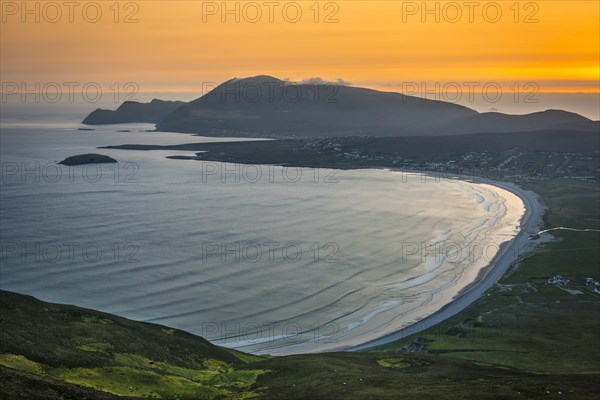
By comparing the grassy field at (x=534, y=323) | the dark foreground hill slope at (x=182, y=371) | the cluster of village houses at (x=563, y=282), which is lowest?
the grassy field at (x=534, y=323)

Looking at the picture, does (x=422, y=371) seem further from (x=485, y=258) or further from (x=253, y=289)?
(x=485, y=258)

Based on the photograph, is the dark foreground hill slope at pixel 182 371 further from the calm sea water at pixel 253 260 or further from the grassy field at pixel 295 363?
the calm sea water at pixel 253 260

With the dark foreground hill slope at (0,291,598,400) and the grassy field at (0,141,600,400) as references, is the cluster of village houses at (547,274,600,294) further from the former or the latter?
the dark foreground hill slope at (0,291,598,400)

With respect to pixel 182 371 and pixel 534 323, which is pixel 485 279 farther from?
pixel 182 371

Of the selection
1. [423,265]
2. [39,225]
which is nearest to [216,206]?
[39,225]

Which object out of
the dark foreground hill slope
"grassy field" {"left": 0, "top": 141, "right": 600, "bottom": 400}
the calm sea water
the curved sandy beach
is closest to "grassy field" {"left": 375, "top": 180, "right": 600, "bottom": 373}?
"grassy field" {"left": 0, "top": 141, "right": 600, "bottom": 400}

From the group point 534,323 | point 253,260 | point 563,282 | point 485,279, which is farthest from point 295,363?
point 563,282

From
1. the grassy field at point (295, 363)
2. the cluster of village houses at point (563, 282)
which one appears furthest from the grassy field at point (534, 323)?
the cluster of village houses at point (563, 282)
